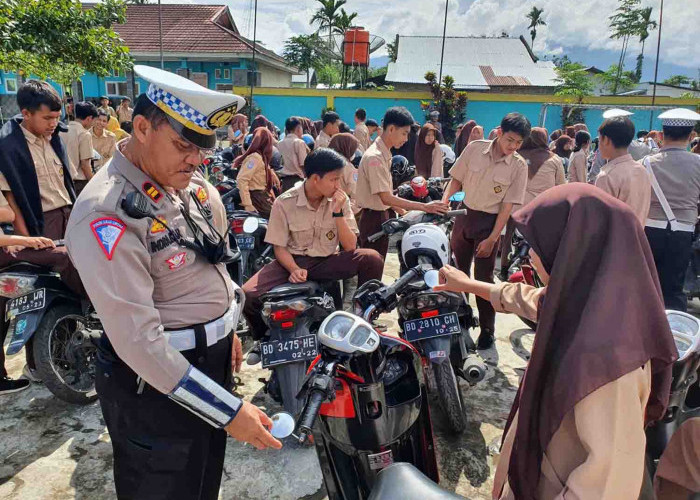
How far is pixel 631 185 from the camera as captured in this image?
10.9ft

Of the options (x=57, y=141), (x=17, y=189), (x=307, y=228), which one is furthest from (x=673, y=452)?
(x=57, y=141)

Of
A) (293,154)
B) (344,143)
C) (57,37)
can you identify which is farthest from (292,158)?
(57,37)

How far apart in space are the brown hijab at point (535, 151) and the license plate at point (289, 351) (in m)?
3.77

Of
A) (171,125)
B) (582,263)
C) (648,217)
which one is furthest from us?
(648,217)

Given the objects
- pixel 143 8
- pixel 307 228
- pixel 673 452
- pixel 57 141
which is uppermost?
pixel 143 8

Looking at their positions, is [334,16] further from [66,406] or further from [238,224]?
[66,406]

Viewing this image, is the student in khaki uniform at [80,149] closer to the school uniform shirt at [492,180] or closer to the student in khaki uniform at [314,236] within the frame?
the student in khaki uniform at [314,236]

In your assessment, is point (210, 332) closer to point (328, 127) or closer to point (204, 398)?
point (204, 398)

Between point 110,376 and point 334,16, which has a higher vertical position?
point 334,16

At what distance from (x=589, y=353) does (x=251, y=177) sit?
4497 mm

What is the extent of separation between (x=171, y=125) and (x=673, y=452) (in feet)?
6.11

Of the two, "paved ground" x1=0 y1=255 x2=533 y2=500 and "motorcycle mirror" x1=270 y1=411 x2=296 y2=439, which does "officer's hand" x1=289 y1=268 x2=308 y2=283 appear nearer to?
"paved ground" x1=0 y1=255 x2=533 y2=500

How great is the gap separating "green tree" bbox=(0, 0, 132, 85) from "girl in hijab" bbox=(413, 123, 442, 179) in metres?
4.12

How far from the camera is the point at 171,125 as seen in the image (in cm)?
140
